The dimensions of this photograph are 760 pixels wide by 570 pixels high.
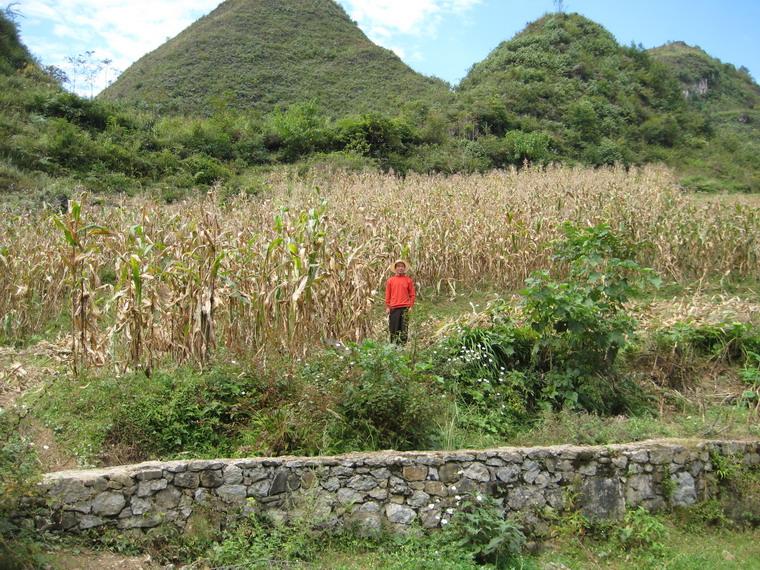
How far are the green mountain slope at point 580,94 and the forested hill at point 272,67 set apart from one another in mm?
4750

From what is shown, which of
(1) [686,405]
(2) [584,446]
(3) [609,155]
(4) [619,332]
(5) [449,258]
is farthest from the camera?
(3) [609,155]

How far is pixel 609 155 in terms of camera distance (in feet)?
105

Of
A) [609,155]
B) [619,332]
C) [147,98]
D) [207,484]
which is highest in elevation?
[147,98]

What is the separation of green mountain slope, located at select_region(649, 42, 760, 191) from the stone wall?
24.3 meters

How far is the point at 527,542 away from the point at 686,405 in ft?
12.3

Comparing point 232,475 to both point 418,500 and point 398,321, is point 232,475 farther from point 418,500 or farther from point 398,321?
point 398,321

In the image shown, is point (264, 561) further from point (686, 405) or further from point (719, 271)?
point (719, 271)

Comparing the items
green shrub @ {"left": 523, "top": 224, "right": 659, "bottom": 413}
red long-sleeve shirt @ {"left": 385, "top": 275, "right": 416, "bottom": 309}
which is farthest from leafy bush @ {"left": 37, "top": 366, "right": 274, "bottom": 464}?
green shrub @ {"left": 523, "top": 224, "right": 659, "bottom": 413}

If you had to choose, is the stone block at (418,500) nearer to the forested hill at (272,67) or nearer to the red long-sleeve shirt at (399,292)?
the red long-sleeve shirt at (399,292)

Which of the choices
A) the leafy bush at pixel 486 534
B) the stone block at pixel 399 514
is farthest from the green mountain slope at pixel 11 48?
the leafy bush at pixel 486 534

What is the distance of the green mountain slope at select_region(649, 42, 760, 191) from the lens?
101 feet

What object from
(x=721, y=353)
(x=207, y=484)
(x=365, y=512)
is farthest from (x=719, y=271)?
(x=207, y=484)

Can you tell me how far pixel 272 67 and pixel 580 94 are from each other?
69.5 feet

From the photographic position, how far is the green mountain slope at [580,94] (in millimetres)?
34031
